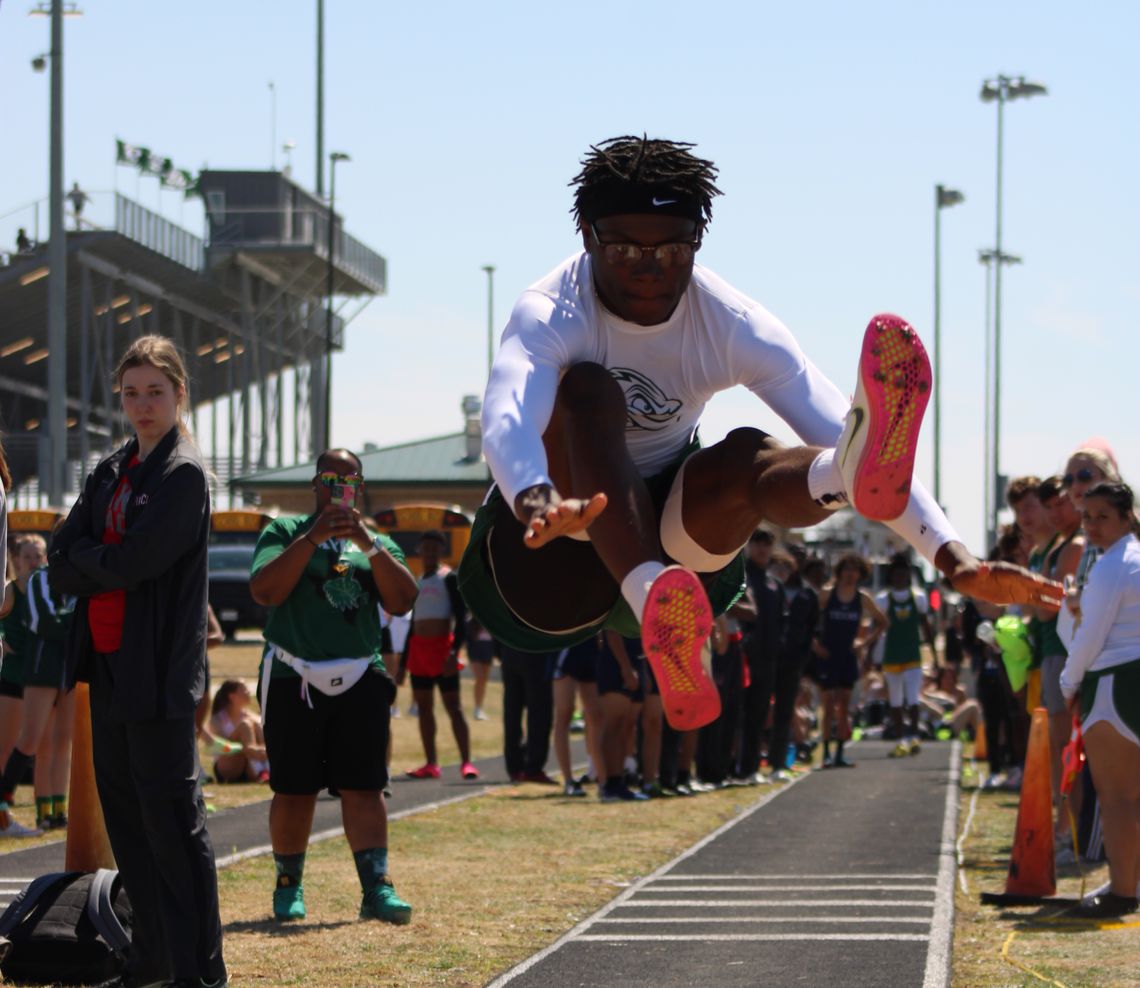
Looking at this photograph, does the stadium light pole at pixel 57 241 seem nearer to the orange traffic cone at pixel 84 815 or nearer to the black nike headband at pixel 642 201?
the orange traffic cone at pixel 84 815

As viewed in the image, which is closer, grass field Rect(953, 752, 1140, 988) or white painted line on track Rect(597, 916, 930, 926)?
grass field Rect(953, 752, 1140, 988)

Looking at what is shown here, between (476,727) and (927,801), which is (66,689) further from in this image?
(476,727)

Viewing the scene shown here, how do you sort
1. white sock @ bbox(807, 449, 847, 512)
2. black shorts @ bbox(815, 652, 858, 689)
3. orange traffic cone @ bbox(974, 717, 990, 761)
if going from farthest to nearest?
orange traffic cone @ bbox(974, 717, 990, 761) → black shorts @ bbox(815, 652, 858, 689) → white sock @ bbox(807, 449, 847, 512)

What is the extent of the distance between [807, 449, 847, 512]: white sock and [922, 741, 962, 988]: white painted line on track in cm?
243

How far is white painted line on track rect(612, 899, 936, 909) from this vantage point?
8.51 metres

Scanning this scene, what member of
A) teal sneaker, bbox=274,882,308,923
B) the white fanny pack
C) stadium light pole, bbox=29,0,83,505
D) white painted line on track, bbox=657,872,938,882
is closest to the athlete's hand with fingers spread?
the white fanny pack

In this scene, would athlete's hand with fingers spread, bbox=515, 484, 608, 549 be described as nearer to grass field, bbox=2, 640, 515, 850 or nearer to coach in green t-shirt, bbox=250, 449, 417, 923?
coach in green t-shirt, bbox=250, 449, 417, 923

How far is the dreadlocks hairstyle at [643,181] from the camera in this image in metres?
5.14

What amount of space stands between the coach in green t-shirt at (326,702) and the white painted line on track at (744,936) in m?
0.92

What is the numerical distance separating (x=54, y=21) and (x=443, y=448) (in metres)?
28.1

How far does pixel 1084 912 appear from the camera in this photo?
8.12m

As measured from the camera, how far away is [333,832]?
11164mm

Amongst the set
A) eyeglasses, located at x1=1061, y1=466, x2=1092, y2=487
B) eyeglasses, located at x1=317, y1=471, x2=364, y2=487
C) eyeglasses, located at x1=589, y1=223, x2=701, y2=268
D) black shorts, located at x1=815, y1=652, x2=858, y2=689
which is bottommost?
black shorts, located at x1=815, y1=652, x2=858, y2=689

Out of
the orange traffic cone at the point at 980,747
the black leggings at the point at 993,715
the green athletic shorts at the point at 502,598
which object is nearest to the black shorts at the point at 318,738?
the green athletic shorts at the point at 502,598
